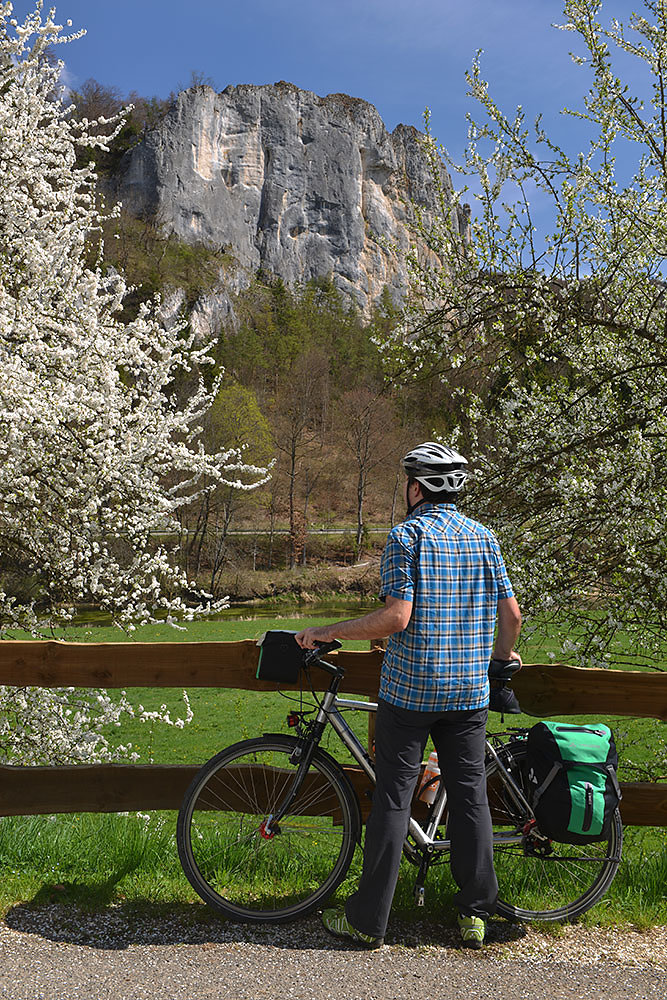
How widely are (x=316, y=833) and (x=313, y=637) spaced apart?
3.11 feet

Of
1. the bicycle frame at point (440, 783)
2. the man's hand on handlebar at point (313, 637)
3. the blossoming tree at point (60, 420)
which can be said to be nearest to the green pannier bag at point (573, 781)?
the bicycle frame at point (440, 783)

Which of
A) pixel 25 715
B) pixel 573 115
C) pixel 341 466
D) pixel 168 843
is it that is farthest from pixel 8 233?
pixel 341 466

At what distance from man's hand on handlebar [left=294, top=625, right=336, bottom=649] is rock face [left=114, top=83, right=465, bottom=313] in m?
126

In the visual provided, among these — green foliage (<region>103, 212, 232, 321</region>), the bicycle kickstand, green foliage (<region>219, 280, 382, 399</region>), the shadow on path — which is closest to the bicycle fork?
the bicycle kickstand

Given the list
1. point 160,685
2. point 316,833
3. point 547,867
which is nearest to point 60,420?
point 160,685

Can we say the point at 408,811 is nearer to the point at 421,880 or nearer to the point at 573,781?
the point at 421,880

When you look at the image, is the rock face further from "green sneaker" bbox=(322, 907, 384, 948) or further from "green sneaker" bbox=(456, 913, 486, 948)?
"green sneaker" bbox=(456, 913, 486, 948)

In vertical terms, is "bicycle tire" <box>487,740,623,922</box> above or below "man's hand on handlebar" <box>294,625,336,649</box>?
below

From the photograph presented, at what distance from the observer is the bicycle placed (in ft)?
11.5

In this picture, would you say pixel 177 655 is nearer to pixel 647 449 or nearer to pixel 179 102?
pixel 647 449

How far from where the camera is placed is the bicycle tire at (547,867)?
3.56m

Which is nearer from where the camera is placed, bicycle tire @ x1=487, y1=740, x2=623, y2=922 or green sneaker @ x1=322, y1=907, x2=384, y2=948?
green sneaker @ x1=322, y1=907, x2=384, y2=948

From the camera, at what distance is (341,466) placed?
57844 millimetres

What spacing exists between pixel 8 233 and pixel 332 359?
78114 millimetres
